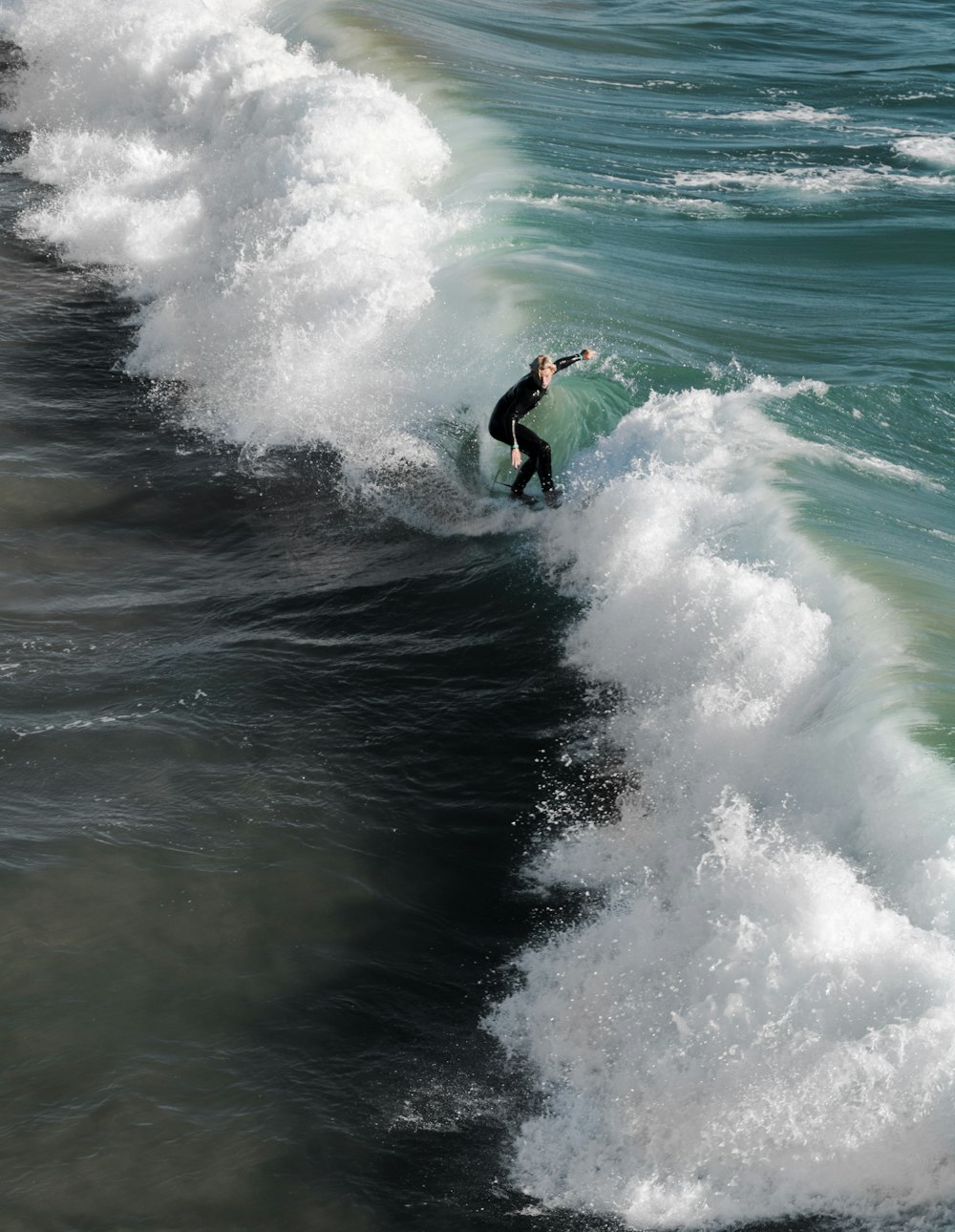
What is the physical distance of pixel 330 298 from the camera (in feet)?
55.1

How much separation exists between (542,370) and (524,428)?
615 mm

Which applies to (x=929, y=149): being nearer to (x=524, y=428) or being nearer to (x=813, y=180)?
(x=813, y=180)

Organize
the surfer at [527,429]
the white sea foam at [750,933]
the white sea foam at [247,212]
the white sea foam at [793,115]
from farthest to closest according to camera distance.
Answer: the white sea foam at [793,115] → the white sea foam at [247,212] → the surfer at [527,429] → the white sea foam at [750,933]

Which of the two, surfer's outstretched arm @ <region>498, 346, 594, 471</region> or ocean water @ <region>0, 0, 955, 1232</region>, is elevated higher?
surfer's outstretched arm @ <region>498, 346, 594, 471</region>

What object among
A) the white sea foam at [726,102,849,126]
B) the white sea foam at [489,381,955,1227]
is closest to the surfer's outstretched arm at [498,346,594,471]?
the white sea foam at [489,381,955,1227]

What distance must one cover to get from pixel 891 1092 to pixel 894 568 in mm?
5253

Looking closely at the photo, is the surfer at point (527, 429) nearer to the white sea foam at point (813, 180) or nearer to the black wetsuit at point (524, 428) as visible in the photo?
the black wetsuit at point (524, 428)

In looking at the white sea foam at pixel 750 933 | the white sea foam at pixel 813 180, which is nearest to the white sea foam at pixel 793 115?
the white sea foam at pixel 813 180

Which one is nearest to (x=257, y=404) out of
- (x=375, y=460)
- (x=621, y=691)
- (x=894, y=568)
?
(x=375, y=460)

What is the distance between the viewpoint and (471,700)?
1047 cm

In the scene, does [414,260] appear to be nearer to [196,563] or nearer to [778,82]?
[196,563]

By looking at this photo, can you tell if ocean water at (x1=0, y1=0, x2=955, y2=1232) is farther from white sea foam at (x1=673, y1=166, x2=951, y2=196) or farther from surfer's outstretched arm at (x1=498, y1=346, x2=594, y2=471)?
surfer's outstretched arm at (x1=498, y1=346, x2=594, y2=471)

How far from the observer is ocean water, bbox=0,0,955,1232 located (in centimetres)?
690

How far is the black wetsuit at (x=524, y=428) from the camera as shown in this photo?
12719 mm
